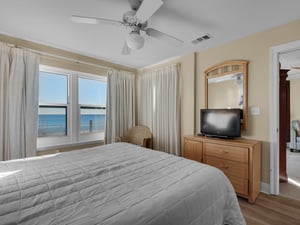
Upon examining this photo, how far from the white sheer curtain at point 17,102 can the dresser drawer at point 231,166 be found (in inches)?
118

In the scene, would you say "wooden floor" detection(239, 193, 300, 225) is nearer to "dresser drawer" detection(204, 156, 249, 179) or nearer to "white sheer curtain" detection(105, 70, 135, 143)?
"dresser drawer" detection(204, 156, 249, 179)

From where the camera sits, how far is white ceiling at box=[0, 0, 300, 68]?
1.81 m

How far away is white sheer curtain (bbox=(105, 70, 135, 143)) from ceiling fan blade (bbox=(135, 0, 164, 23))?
224cm

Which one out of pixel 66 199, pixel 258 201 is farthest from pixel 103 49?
pixel 258 201

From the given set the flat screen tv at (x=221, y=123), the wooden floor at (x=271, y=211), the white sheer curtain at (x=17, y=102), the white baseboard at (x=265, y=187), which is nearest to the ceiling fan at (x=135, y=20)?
the flat screen tv at (x=221, y=123)

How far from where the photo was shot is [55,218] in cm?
79

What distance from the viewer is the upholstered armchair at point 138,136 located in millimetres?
3794

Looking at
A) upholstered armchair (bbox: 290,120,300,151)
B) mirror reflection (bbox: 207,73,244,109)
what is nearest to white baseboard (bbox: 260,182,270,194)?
mirror reflection (bbox: 207,73,244,109)

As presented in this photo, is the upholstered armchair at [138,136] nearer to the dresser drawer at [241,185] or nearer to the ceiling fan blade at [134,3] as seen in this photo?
the dresser drawer at [241,185]

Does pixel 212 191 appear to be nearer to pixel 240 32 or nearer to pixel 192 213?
pixel 192 213

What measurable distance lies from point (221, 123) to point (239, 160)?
2.14ft

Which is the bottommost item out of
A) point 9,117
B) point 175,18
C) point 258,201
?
point 258,201

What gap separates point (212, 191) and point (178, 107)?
2.36m

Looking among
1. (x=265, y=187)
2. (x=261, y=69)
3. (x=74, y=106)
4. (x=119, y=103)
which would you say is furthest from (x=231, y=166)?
(x=74, y=106)
